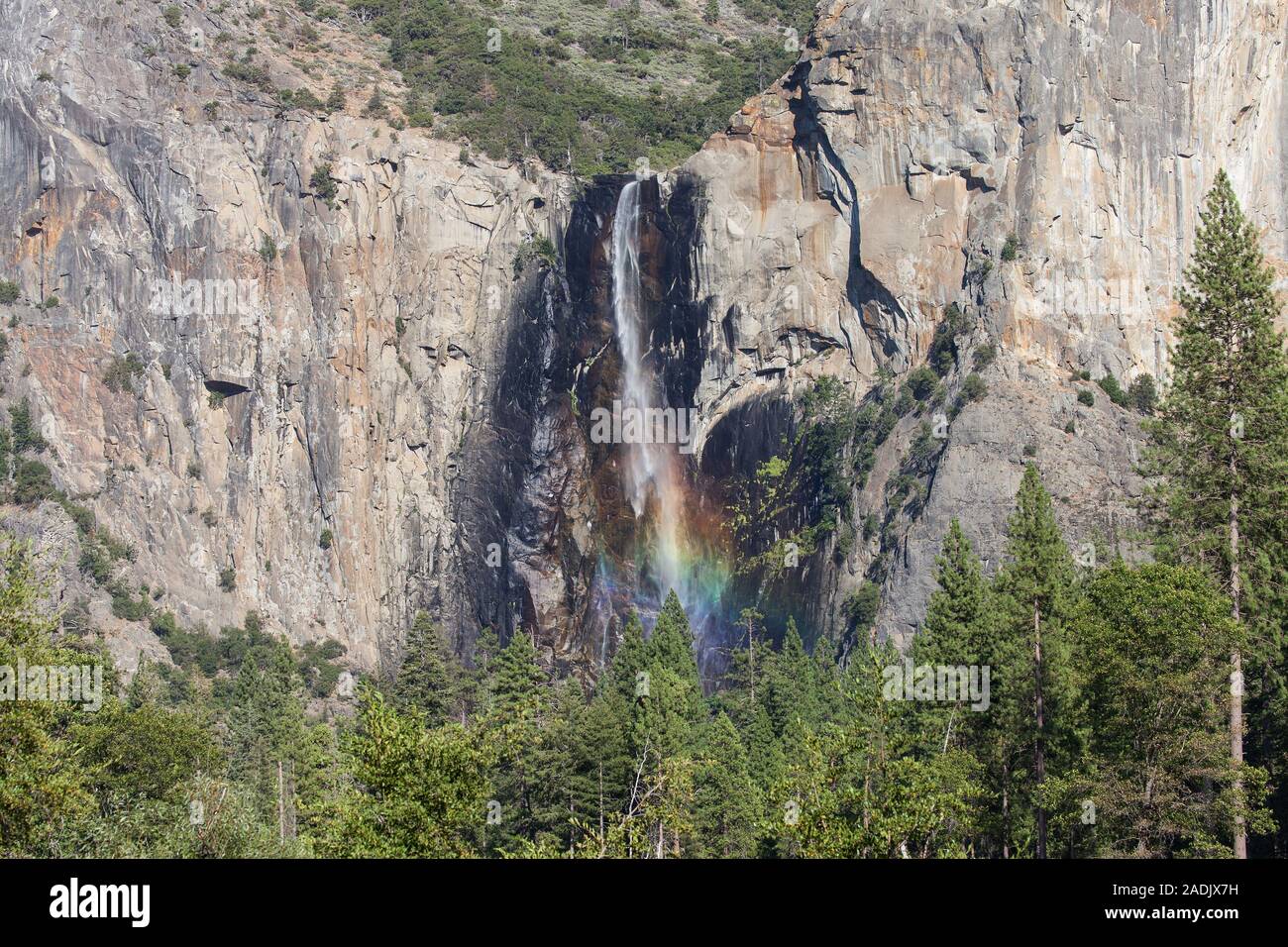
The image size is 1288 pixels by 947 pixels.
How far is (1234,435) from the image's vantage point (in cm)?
4212

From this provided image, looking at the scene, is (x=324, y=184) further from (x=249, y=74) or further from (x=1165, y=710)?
(x=1165, y=710)

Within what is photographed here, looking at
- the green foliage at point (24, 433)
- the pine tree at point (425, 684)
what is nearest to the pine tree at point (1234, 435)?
the pine tree at point (425, 684)

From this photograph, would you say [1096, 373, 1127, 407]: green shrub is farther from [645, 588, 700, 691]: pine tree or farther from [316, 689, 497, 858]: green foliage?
[316, 689, 497, 858]: green foliage

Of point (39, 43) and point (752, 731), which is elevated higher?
point (39, 43)

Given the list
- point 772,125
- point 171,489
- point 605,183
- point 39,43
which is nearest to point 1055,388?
point 772,125

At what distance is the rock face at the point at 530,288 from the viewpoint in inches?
3991

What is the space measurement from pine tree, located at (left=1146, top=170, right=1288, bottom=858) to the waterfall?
2689 inches

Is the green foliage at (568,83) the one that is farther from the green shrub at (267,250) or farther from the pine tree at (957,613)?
the pine tree at (957,613)

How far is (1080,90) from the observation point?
102 metres

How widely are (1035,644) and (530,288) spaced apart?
2950 inches

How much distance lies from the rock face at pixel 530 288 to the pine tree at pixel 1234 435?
48.5 meters

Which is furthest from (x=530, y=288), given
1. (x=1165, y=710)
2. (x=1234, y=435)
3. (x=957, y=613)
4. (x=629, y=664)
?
(x=1165, y=710)

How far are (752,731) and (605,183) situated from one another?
185ft

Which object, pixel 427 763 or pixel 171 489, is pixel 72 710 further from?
pixel 171 489
